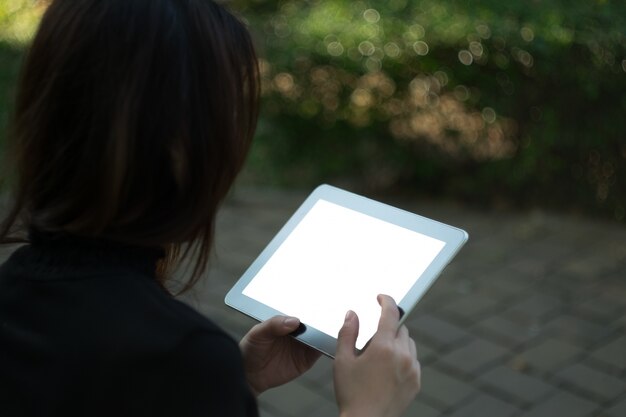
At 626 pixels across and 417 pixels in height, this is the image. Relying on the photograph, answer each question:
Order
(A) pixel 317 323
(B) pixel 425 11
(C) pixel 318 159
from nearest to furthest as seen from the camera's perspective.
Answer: (A) pixel 317 323, (B) pixel 425 11, (C) pixel 318 159

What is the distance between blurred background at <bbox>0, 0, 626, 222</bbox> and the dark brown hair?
379cm

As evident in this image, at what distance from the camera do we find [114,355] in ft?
3.53

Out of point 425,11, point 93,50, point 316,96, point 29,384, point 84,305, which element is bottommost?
point 316,96

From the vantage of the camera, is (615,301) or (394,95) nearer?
(615,301)

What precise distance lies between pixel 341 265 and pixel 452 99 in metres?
3.74

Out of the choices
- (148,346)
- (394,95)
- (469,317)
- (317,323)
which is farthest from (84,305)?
(394,95)

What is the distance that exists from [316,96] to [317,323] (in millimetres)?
3913

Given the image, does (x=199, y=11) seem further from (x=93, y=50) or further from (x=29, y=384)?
(x=29, y=384)

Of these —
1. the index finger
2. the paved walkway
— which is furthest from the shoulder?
the paved walkway

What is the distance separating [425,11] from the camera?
5.06 metres

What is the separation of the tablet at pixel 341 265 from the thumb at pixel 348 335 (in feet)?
0.10

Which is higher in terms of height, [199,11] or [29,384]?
[199,11]

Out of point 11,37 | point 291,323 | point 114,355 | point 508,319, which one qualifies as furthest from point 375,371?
point 11,37

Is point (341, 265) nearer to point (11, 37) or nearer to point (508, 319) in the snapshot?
point (508, 319)
